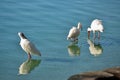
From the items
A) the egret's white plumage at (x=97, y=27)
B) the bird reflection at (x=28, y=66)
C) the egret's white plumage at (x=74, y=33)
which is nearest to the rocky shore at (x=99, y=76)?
the bird reflection at (x=28, y=66)

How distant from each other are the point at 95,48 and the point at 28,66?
2.17 m

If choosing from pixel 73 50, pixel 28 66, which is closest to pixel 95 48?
pixel 73 50

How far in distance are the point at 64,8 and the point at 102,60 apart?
4.85m

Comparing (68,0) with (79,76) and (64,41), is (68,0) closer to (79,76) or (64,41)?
(64,41)

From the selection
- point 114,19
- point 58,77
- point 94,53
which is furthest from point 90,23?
point 58,77

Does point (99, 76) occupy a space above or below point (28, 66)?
above

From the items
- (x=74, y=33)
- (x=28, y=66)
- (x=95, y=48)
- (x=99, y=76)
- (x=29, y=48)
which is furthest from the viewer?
(x=74, y=33)

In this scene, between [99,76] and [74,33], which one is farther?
[74,33]

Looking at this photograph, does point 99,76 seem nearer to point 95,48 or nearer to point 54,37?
point 95,48

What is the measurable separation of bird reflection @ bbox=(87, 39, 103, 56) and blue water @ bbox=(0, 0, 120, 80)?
0.20 feet

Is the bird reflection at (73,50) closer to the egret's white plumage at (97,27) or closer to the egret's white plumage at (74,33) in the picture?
the egret's white plumage at (74,33)

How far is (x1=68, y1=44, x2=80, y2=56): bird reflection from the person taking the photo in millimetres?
10686

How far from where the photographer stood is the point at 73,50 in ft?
36.2

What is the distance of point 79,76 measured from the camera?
7.71 meters
